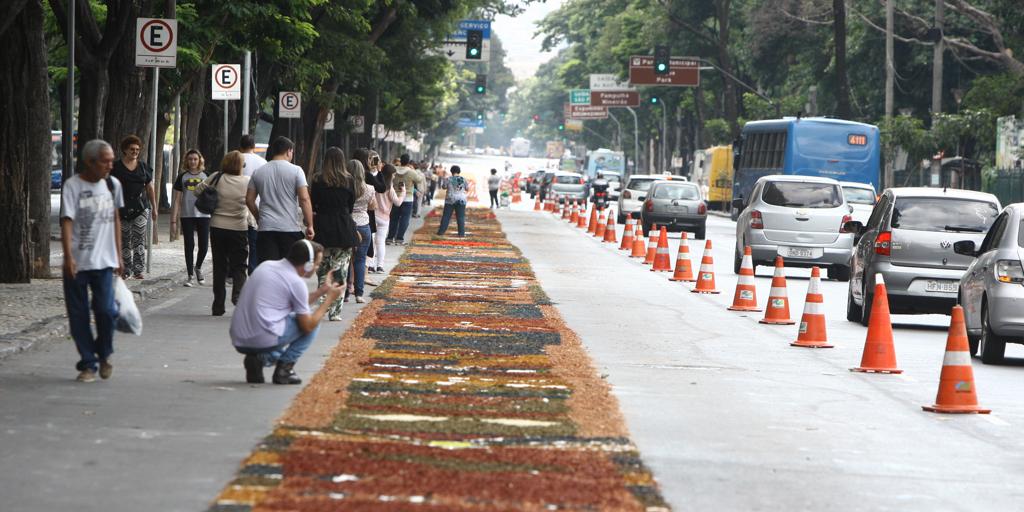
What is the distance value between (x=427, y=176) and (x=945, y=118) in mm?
22588

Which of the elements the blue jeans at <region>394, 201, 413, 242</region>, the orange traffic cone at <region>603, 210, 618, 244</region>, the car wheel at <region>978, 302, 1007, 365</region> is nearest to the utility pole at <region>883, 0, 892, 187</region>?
the orange traffic cone at <region>603, 210, 618, 244</region>

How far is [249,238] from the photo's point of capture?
1858 cm

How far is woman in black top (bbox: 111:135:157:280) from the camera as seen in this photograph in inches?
768

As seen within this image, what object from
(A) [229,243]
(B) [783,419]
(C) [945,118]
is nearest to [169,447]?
(B) [783,419]

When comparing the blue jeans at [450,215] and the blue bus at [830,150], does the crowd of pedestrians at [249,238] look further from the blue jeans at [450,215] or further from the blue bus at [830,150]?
the blue bus at [830,150]

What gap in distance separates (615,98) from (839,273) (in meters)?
77.7

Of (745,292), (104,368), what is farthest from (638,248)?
(104,368)

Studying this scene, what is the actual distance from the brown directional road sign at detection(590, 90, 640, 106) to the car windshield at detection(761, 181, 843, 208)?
7613cm

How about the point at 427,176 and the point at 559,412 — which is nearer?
the point at 559,412

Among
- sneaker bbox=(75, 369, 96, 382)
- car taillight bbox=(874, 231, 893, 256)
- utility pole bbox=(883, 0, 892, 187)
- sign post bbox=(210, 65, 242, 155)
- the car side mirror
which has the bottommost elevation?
sneaker bbox=(75, 369, 96, 382)

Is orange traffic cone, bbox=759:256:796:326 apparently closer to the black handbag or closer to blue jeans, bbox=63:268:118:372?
the black handbag

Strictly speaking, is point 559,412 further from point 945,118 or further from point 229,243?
point 945,118

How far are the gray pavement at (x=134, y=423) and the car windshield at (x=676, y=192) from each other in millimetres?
28652

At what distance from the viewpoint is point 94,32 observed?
21125mm
